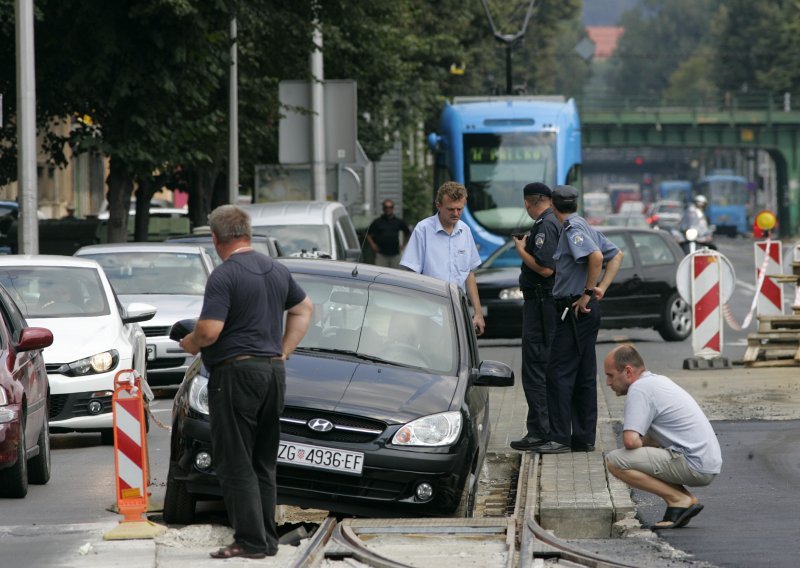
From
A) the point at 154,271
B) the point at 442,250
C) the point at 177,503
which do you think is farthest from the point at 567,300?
the point at 154,271

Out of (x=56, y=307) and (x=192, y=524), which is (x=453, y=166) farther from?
(x=192, y=524)

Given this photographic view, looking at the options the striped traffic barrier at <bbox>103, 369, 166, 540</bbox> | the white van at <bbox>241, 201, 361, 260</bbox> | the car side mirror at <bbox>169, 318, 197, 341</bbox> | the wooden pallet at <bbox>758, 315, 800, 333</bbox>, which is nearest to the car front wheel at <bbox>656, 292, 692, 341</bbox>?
the white van at <bbox>241, 201, 361, 260</bbox>

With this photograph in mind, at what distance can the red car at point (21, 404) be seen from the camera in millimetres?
10320

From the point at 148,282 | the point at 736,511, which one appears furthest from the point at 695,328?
the point at 736,511

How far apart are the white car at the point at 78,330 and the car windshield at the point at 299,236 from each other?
931 cm

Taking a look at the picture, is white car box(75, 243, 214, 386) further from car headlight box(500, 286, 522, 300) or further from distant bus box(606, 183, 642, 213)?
distant bus box(606, 183, 642, 213)

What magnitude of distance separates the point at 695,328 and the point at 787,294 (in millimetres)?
17439

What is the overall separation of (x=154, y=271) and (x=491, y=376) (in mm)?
9301

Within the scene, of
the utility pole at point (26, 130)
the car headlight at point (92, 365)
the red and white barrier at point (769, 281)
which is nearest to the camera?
the car headlight at point (92, 365)

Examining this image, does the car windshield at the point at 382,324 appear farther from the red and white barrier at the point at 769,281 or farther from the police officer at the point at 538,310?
the red and white barrier at the point at 769,281

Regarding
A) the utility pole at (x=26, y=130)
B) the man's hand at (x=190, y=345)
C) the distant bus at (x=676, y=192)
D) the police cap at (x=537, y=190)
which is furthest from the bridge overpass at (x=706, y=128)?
the man's hand at (x=190, y=345)

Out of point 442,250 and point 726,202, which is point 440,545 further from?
point 726,202

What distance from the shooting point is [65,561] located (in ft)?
26.6

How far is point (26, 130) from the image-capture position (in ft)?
70.8
